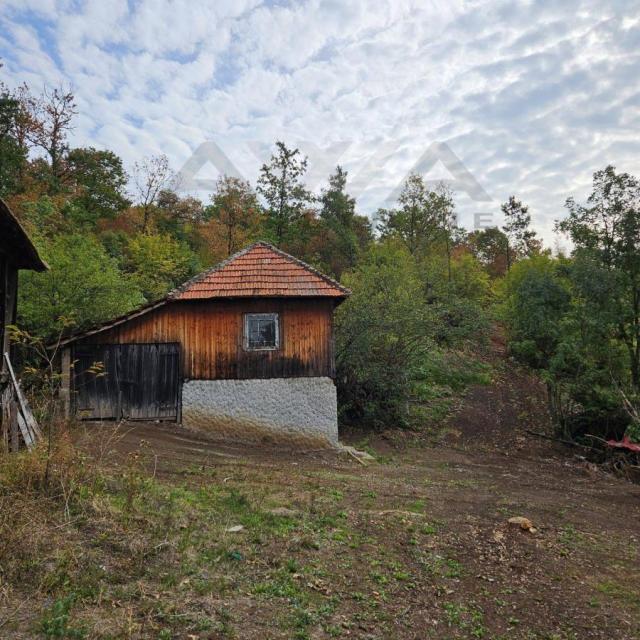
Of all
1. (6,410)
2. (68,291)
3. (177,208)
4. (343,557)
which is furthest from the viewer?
(177,208)

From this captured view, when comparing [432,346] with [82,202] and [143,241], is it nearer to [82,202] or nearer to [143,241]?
[143,241]

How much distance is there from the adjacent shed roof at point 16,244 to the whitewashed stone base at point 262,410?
570 centimetres

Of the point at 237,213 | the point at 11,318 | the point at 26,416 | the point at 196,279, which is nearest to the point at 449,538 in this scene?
the point at 26,416

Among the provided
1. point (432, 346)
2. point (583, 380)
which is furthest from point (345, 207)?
point (583, 380)

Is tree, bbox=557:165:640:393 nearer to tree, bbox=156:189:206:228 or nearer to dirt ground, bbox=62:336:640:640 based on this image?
dirt ground, bbox=62:336:640:640

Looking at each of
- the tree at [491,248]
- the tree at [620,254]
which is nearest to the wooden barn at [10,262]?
the tree at [620,254]

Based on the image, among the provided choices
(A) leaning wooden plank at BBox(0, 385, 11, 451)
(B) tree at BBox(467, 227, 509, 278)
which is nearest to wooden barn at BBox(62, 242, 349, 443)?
(A) leaning wooden plank at BBox(0, 385, 11, 451)

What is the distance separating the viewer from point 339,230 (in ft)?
114

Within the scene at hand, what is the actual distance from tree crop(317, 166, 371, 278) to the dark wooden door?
20915mm

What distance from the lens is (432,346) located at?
57.4ft

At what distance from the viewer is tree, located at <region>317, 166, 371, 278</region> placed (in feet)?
113

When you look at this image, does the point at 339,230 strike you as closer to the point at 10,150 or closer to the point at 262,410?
the point at 10,150

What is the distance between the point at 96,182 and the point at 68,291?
19739 mm

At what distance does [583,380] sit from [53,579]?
1549 cm
